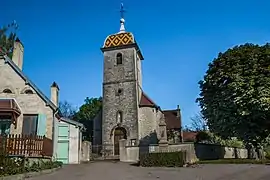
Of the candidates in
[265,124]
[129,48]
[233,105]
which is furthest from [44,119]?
[129,48]

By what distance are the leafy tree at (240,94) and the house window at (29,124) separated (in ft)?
47.9

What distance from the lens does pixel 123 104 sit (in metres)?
34.0

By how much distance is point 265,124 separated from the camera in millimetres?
22969

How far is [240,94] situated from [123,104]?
15268 millimetres

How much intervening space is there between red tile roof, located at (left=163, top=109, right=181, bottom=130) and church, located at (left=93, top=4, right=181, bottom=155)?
→ 5.02m

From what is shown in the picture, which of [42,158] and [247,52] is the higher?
[247,52]

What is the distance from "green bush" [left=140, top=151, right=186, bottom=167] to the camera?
60.9 feet

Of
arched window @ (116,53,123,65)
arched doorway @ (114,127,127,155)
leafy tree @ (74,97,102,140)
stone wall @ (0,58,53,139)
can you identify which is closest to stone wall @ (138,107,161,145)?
arched doorway @ (114,127,127,155)

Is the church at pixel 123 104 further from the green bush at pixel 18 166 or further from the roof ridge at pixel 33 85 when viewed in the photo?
the green bush at pixel 18 166

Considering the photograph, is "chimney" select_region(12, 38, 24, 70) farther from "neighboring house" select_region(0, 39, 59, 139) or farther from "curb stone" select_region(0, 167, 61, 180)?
"curb stone" select_region(0, 167, 61, 180)

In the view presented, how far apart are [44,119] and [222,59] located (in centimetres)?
1573

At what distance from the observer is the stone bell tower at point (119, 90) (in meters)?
32.9

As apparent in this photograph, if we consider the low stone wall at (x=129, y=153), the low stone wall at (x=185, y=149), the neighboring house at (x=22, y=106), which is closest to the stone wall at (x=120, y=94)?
the low stone wall at (x=129, y=153)

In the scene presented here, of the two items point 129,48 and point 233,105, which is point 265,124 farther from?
point 129,48
